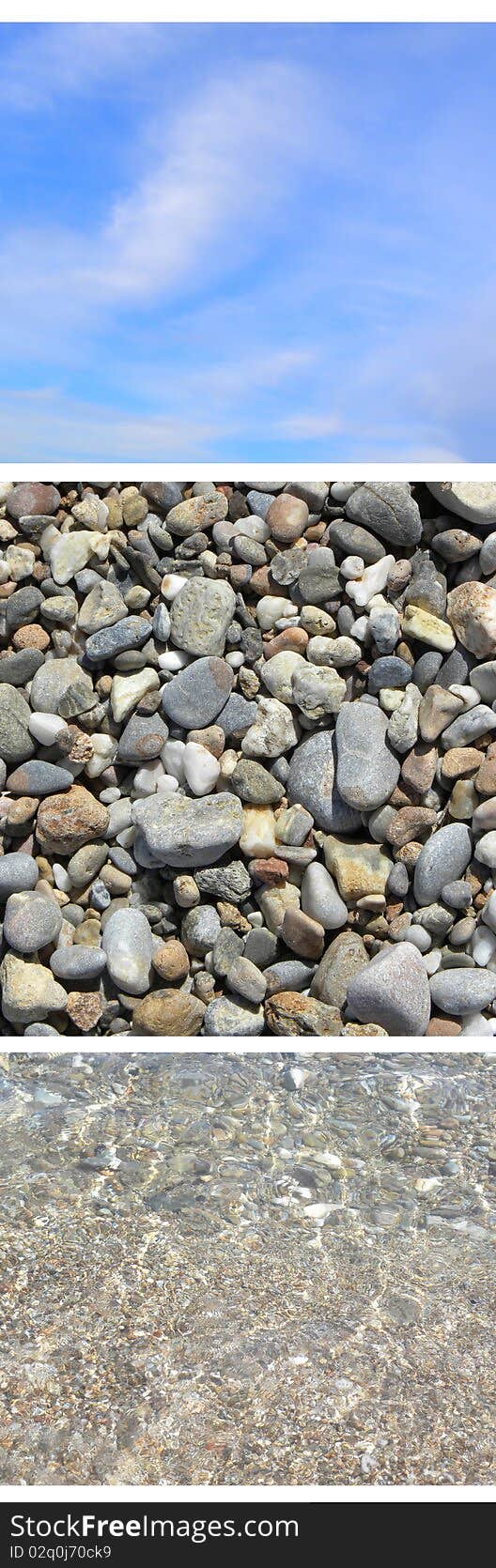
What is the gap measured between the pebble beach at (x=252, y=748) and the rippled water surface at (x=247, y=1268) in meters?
0.19

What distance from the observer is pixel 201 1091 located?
2002 millimetres

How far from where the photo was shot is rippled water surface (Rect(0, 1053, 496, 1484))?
4.28ft

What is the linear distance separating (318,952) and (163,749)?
0.55 metres

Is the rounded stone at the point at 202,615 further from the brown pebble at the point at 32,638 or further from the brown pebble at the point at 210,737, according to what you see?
the brown pebble at the point at 32,638

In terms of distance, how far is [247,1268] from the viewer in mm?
1569

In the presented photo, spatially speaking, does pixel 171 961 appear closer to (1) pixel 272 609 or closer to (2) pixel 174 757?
(2) pixel 174 757

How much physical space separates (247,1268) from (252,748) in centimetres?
105

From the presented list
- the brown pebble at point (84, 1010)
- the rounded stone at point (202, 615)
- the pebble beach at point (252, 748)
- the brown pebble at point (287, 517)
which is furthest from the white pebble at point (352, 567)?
the brown pebble at point (84, 1010)

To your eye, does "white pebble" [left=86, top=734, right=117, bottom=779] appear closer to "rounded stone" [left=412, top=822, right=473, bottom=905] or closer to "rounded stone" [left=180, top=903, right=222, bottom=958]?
"rounded stone" [left=180, top=903, right=222, bottom=958]

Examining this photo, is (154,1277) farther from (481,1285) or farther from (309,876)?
(309,876)

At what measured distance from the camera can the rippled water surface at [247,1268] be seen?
130 cm

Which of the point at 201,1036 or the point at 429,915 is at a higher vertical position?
the point at 429,915

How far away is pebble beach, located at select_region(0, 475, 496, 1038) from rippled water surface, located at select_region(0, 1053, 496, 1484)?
189mm
